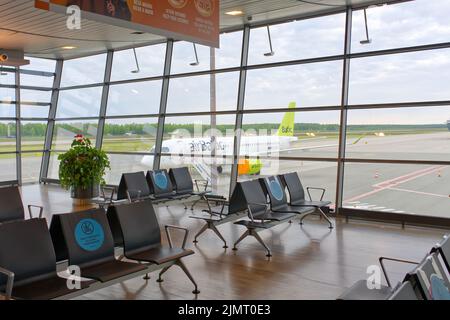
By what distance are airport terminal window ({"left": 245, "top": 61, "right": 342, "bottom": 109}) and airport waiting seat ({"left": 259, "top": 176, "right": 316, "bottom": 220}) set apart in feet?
7.31

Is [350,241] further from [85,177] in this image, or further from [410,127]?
[85,177]

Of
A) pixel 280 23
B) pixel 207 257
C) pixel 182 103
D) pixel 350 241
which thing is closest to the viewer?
pixel 207 257

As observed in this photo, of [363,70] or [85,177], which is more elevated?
[363,70]

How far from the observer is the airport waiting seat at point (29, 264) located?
296 cm

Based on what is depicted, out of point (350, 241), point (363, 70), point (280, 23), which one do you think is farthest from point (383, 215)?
point (280, 23)

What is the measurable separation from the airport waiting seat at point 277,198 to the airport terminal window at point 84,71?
7021 millimetres

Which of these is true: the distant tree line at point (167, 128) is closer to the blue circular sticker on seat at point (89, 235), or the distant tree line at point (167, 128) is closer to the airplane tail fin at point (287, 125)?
the airplane tail fin at point (287, 125)

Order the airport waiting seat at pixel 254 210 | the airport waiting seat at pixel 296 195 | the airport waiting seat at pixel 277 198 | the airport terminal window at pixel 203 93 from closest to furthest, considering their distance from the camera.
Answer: the airport waiting seat at pixel 254 210
the airport waiting seat at pixel 277 198
the airport waiting seat at pixel 296 195
the airport terminal window at pixel 203 93

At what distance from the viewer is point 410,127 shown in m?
7.53

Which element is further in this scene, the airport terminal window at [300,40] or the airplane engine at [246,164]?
the airplane engine at [246,164]

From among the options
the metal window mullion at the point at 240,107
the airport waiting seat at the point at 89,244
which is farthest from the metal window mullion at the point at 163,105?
the airport waiting seat at the point at 89,244

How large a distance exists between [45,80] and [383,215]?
10.0m

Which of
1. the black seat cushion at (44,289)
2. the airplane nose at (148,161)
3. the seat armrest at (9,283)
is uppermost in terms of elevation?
the airplane nose at (148,161)
